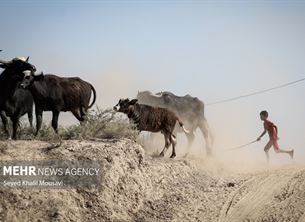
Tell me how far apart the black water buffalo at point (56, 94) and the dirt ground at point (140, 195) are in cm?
221

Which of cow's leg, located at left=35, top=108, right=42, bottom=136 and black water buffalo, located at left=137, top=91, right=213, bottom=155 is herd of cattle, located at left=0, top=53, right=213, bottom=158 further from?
black water buffalo, located at left=137, top=91, right=213, bottom=155

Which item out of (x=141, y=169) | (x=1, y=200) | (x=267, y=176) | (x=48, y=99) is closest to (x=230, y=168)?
(x=267, y=176)

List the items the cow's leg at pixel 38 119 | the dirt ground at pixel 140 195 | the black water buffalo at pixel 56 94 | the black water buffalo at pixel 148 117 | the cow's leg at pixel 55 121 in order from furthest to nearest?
the black water buffalo at pixel 148 117 < the cow's leg at pixel 55 121 < the black water buffalo at pixel 56 94 < the cow's leg at pixel 38 119 < the dirt ground at pixel 140 195

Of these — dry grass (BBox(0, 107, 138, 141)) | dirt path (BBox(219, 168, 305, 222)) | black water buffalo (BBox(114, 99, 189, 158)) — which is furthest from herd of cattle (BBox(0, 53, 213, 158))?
dirt path (BBox(219, 168, 305, 222))

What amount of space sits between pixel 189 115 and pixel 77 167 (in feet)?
35.5

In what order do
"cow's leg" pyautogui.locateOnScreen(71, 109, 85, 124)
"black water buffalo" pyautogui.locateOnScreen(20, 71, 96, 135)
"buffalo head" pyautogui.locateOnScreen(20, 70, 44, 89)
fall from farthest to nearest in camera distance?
1. "cow's leg" pyautogui.locateOnScreen(71, 109, 85, 124)
2. "black water buffalo" pyautogui.locateOnScreen(20, 71, 96, 135)
3. "buffalo head" pyautogui.locateOnScreen(20, 70, 44, 89)

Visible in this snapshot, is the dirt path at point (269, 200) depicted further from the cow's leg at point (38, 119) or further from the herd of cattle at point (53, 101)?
the cow's leg at point (38, 119)

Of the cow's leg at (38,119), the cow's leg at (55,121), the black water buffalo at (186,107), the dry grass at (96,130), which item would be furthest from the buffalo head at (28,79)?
the black water buffalo at (186,107)

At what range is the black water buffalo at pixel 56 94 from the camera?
42.0 feet

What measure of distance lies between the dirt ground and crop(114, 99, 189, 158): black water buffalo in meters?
1.30

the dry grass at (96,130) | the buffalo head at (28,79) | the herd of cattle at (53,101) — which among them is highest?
the buffalo head at (28,79)

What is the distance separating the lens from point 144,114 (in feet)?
46.8


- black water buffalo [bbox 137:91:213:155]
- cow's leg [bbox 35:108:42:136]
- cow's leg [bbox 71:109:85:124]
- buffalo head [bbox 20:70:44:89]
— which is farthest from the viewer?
black water buffalo [bbox 137:91:213:155]

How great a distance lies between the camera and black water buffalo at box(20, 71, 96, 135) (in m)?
12.8
